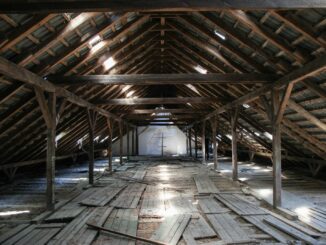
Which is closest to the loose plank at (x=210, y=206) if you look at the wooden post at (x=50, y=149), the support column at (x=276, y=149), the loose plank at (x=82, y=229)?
the support column at (x=276, y=149)

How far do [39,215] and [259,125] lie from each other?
8.53 metres

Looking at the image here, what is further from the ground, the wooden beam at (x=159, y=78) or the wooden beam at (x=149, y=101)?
the wooden beam at (x=149, y=101)

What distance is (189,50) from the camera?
886cm

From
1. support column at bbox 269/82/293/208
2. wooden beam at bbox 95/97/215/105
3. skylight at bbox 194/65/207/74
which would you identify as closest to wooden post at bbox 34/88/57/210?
wooden beam at bbox 95/97/215/105

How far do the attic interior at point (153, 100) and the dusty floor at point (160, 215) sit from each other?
1.3 inches

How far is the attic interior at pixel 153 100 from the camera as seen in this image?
4.76m

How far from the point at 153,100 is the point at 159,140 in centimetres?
1742

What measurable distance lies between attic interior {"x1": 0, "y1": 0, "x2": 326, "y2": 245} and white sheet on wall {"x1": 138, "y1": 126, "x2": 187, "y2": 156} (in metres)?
17.2

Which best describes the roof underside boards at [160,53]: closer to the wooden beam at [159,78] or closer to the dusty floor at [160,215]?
the wooden beam at [159,78]

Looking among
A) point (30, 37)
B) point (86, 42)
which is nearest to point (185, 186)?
point (86, 42)

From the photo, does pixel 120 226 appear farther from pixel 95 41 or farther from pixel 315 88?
pixel 315 88

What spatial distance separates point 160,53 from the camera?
10320 mm

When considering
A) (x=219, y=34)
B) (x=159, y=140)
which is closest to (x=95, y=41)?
(x=219, y=34)

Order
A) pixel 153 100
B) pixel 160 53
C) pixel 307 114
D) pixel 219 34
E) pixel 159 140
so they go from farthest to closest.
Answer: pixel 159 140
pixel 153 100
pixel 160 53
pixel 307 114
pixel 219 34
